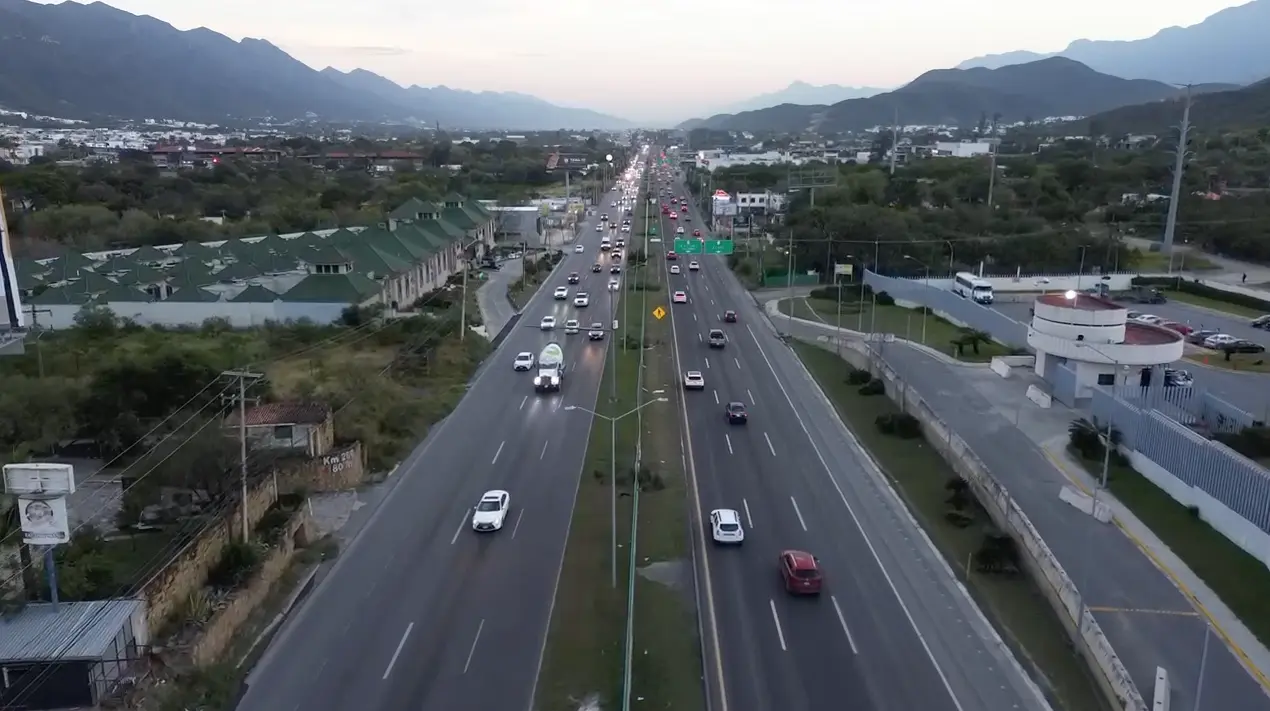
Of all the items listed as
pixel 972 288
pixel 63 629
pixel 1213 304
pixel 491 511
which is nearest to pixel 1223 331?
pixel 1213 304

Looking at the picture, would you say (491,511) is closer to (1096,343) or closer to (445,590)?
(445,590)

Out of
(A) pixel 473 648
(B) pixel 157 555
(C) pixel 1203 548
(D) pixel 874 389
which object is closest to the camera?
(A) pixel 473 648

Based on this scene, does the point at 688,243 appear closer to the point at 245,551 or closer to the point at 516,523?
the point at 516,523

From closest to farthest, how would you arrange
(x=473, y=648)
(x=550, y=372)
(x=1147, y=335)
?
(x=473, y=648), (x=1147, y=335), (x=550, y=372)

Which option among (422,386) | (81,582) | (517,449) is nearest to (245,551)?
(81,582)

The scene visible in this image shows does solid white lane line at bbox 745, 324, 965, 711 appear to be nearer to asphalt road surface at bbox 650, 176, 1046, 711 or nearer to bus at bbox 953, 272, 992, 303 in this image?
asphalt road surface at bbox 650, 176, 1046, 711

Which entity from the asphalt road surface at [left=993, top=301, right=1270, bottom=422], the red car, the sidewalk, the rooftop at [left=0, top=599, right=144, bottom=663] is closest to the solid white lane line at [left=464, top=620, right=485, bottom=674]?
the rooftop at [left=0, top=599, right=144, bottom=663]

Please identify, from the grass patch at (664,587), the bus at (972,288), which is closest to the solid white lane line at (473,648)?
the grass patch at (664,587)

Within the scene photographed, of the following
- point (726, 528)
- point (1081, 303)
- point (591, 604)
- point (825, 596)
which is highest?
point (1081, 303)
